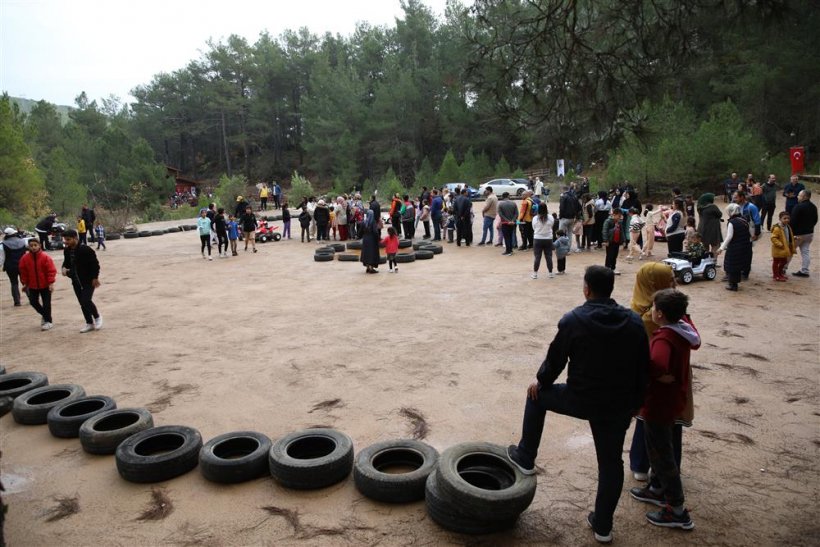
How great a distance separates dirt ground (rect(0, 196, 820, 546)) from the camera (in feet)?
11.9

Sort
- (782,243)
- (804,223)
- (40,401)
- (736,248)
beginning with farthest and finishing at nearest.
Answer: (804,223)
(782,243)
(736,248)
(40,401)

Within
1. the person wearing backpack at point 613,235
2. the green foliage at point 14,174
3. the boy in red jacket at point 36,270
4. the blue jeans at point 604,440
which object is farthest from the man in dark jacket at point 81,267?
the green foliage at point 14,174

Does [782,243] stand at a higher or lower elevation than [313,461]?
higher

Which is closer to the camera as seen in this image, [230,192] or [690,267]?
[690,267]

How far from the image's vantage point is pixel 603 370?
3039 millimetres

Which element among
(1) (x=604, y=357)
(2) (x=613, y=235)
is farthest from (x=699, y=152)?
(1) (x=604, y=357)

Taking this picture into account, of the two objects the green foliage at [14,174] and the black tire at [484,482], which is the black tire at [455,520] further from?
the green foliage at [14,174]

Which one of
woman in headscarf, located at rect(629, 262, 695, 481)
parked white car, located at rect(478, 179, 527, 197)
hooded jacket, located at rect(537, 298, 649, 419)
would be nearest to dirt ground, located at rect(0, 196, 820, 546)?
woman in headscarf, located at rect(629, 262, 695, 481)

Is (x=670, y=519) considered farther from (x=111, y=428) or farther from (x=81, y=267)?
(x=81, y=267)

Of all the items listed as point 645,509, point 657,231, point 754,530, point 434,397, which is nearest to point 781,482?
point 754,530

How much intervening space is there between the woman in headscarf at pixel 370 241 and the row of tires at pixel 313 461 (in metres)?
7.90

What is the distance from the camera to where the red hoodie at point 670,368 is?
322 cm

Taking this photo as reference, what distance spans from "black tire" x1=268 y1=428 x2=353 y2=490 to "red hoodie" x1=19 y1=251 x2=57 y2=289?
6.77 metres

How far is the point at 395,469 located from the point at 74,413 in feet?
12.0
